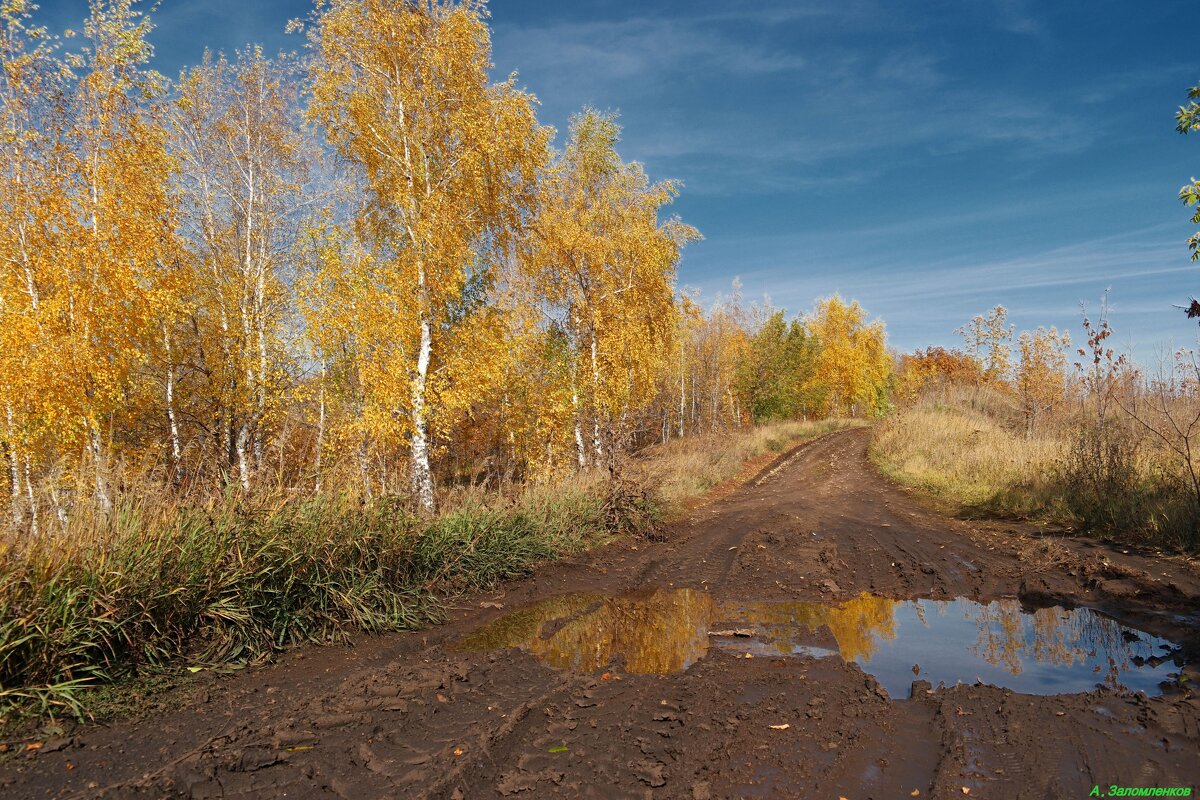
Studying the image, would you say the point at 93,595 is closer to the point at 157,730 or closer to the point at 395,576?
the point at 157,730

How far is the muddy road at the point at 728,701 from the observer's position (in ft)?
11.1

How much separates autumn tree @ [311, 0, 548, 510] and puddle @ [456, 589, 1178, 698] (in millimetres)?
5338

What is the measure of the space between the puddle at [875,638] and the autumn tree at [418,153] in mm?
5338

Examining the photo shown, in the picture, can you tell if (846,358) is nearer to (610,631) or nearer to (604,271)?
(604,271)

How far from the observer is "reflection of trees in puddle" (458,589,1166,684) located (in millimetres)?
5477

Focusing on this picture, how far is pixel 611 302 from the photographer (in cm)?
1827

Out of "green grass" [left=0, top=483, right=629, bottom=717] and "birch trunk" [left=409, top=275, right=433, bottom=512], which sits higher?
"birch trunk" [left=409, top=275, right=433, bottom=512]

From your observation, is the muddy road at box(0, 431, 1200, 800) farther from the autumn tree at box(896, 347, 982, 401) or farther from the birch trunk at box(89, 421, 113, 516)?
the autumn tree at box(896, 347, 982, 401)

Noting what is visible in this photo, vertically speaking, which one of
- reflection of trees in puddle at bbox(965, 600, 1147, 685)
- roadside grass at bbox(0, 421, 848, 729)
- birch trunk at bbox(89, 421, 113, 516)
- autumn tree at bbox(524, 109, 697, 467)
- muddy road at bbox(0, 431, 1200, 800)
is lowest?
reflection of trees in puddle at bbox(965, 600, 1147, 685)

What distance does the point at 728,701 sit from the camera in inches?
175

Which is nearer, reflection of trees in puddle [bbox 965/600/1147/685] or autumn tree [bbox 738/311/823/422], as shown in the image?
reflection of trees in puddle [bbox 965/600/1147/685]

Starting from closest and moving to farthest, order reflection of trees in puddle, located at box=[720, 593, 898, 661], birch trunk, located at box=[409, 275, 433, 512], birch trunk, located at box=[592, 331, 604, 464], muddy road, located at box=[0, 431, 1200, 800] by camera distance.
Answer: muddy road, located at box=[0, 431, 1200, 800]
reflection of trees in puddle, located at box=[720, 593, 898, 661]
birch trunk, located at box=[409, 275, 433, 512]
birch trunk, located at box=[592, 331, 604, 464]

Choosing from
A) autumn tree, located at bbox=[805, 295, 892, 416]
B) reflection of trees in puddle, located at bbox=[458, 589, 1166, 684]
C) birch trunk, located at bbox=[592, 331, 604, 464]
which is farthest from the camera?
autumn tree, located at bbox=[805, 295, 892, 416]

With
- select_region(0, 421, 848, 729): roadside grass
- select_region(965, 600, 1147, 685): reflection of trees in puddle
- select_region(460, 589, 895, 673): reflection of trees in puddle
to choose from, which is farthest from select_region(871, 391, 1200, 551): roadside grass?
select_region(0, 421, 848, 729): roadside grass
